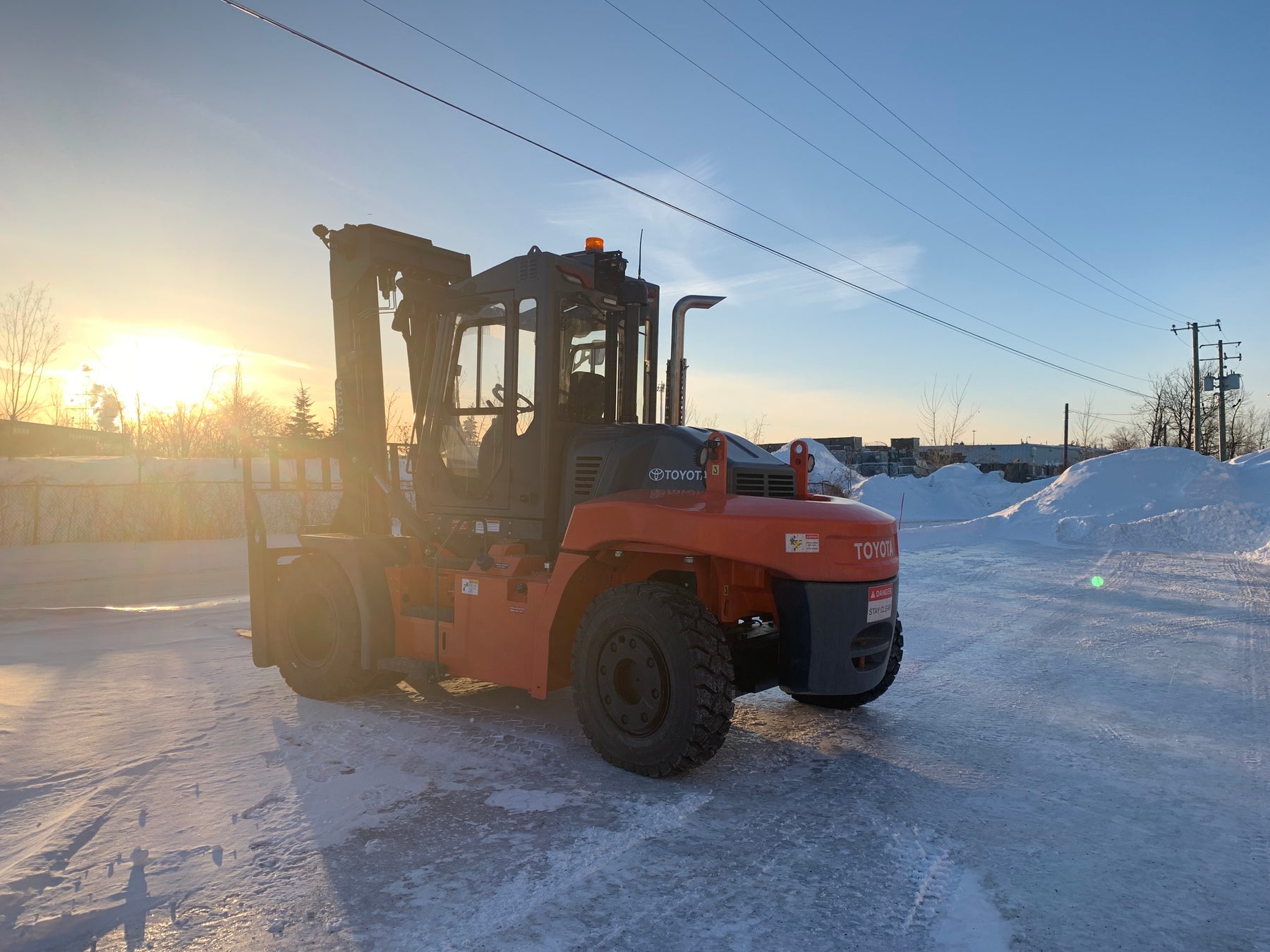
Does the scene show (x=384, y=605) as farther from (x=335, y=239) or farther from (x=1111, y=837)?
(x=1111, y=837)

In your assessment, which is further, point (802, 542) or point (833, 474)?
point (833, 474)

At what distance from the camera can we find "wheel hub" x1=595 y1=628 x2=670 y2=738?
4.55m

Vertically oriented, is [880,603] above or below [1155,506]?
below

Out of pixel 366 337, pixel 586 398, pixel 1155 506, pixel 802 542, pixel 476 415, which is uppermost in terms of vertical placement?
pixel 366 337

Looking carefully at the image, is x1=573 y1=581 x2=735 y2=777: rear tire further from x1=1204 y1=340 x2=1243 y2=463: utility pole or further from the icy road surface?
x1=1204 y1=340 x2=1243 y2=463: utility pole

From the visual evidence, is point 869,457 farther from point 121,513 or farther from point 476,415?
point 476,415

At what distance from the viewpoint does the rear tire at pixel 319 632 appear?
19.6 ft

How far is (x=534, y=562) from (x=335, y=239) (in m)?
3.36

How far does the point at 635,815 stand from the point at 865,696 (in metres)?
2.39

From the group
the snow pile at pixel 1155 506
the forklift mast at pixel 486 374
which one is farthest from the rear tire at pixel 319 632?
the snow pile at pixel 1155 506

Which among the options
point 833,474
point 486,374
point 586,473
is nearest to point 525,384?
point 486,374

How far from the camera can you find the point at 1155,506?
20.0 meters

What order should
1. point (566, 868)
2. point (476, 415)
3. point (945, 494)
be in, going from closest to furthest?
1. point (566, 868)
2. point (476, 415)
3. point (945, 494)

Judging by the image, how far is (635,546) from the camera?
4727 millimetres
